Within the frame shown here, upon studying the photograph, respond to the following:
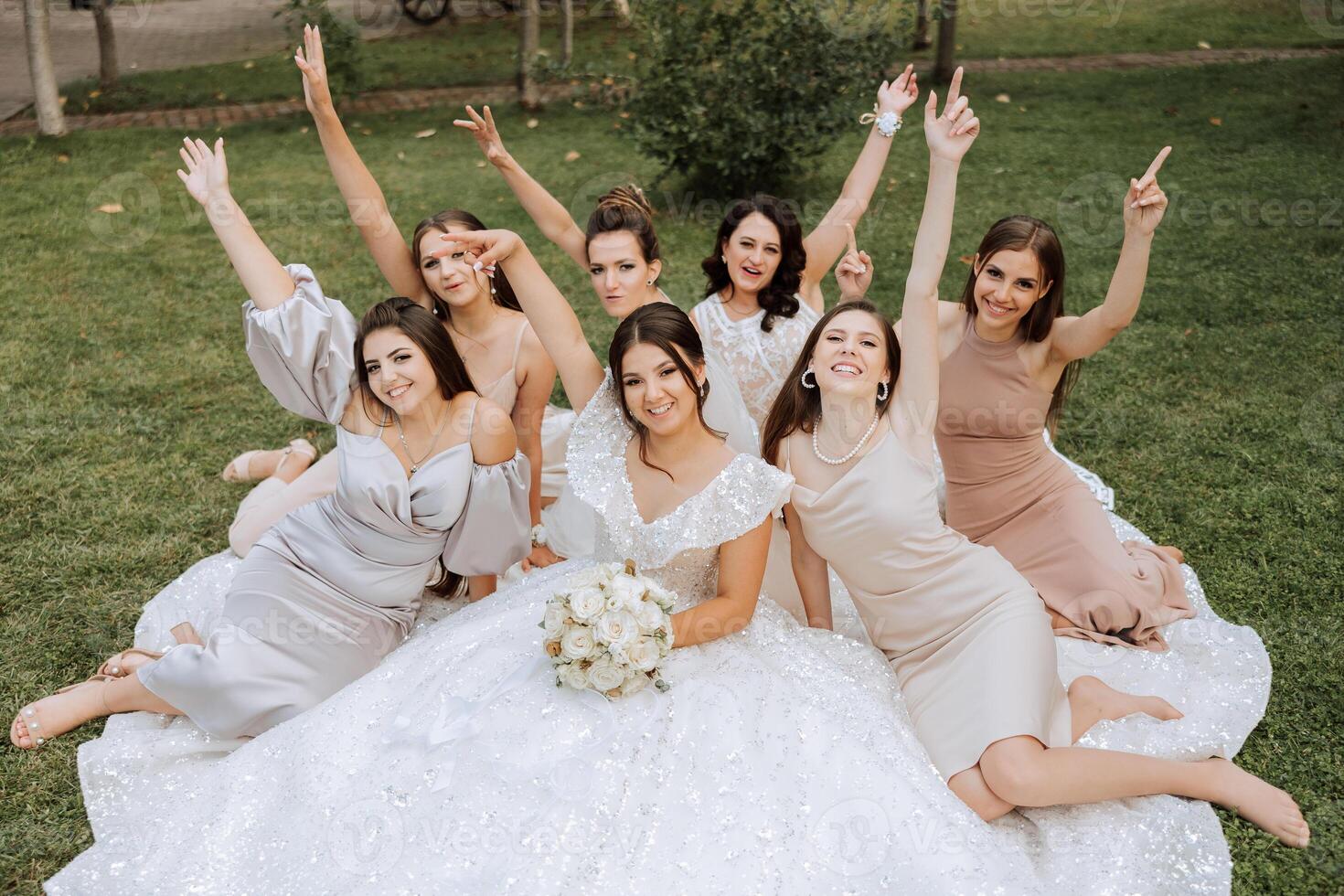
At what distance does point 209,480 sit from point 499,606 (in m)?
2.22

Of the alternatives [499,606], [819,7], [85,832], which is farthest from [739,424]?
[819,7]

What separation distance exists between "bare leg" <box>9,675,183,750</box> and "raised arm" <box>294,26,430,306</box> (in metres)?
1.78

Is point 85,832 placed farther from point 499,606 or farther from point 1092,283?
point 1092,283

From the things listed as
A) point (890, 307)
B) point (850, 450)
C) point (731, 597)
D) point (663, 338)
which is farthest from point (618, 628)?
point (890, 307)

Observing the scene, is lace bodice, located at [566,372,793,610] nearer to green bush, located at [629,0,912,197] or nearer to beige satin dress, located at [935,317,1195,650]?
beige satin dress, located at [935,317,1195,650]

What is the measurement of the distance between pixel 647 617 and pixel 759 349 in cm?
173

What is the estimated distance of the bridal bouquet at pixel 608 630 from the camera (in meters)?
2.89

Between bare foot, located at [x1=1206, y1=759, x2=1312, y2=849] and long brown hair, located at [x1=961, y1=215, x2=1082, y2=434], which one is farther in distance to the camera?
long brown hair, located at [x1=961, y1=215, x2=1082, y2=434]

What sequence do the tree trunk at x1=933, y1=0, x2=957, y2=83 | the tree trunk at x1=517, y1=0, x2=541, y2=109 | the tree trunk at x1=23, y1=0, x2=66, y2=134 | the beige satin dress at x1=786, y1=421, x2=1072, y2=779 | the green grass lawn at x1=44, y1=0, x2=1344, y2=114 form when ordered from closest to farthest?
1. the beige satin dress at x1=786, y1=421, x2=1072, y2=779
2. the tree trunk at x1=23, y1=0, x2=66, y2=134
3. the tree trunk at x1=517, y1=0, x2=541, y2=109
4. the tree trunk at x1=933, y1=0, x2=957, y2=83
5. the green grass lawn at x1=44, y1=0, x2=1344, y2=114

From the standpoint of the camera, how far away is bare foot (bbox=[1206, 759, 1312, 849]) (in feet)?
10.1

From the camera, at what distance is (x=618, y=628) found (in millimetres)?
2893

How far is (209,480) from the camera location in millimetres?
5168

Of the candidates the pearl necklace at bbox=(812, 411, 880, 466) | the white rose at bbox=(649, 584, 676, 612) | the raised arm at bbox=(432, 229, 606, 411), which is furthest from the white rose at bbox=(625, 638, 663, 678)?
the raised arm at bbox=(432, 229, 606, 411)

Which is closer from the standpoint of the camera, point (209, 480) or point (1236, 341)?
point (209, 480)
